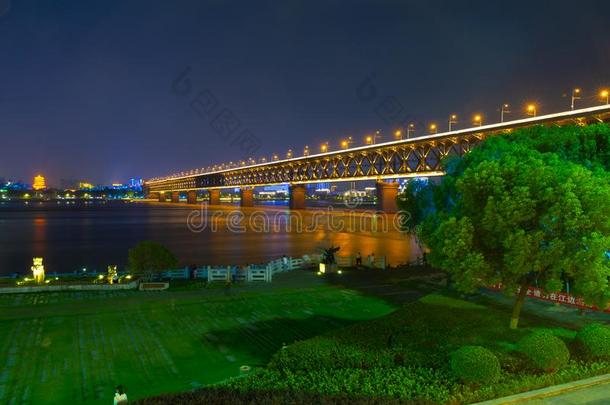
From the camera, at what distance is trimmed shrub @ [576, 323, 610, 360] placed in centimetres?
1284

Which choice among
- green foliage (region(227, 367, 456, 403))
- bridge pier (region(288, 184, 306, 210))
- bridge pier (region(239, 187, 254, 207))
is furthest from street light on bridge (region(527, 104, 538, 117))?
bridge pier (region(239, 187, 254, 207))

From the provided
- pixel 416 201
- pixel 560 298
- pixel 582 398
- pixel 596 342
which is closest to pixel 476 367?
pixel 582 398

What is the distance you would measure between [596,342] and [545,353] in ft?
6.98

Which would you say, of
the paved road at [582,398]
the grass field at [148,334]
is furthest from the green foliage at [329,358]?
the paved road at [582,398]

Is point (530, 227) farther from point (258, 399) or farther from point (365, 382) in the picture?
point (258, 399)

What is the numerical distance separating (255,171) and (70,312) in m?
153

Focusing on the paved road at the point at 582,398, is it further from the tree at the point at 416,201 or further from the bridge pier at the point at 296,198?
the bridge pier at the point at 296,198

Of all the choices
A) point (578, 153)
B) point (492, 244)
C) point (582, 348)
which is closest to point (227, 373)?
point (492, 244)

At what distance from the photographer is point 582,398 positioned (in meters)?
11.0

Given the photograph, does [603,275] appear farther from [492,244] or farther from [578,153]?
[578,153]

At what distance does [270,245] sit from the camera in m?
68.1

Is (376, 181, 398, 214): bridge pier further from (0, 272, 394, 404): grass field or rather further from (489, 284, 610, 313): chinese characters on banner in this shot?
(489, 284, 610, 313): chinese characters on banner

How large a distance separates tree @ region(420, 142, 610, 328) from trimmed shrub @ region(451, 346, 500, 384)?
150 inches

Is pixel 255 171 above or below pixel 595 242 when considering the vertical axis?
above
